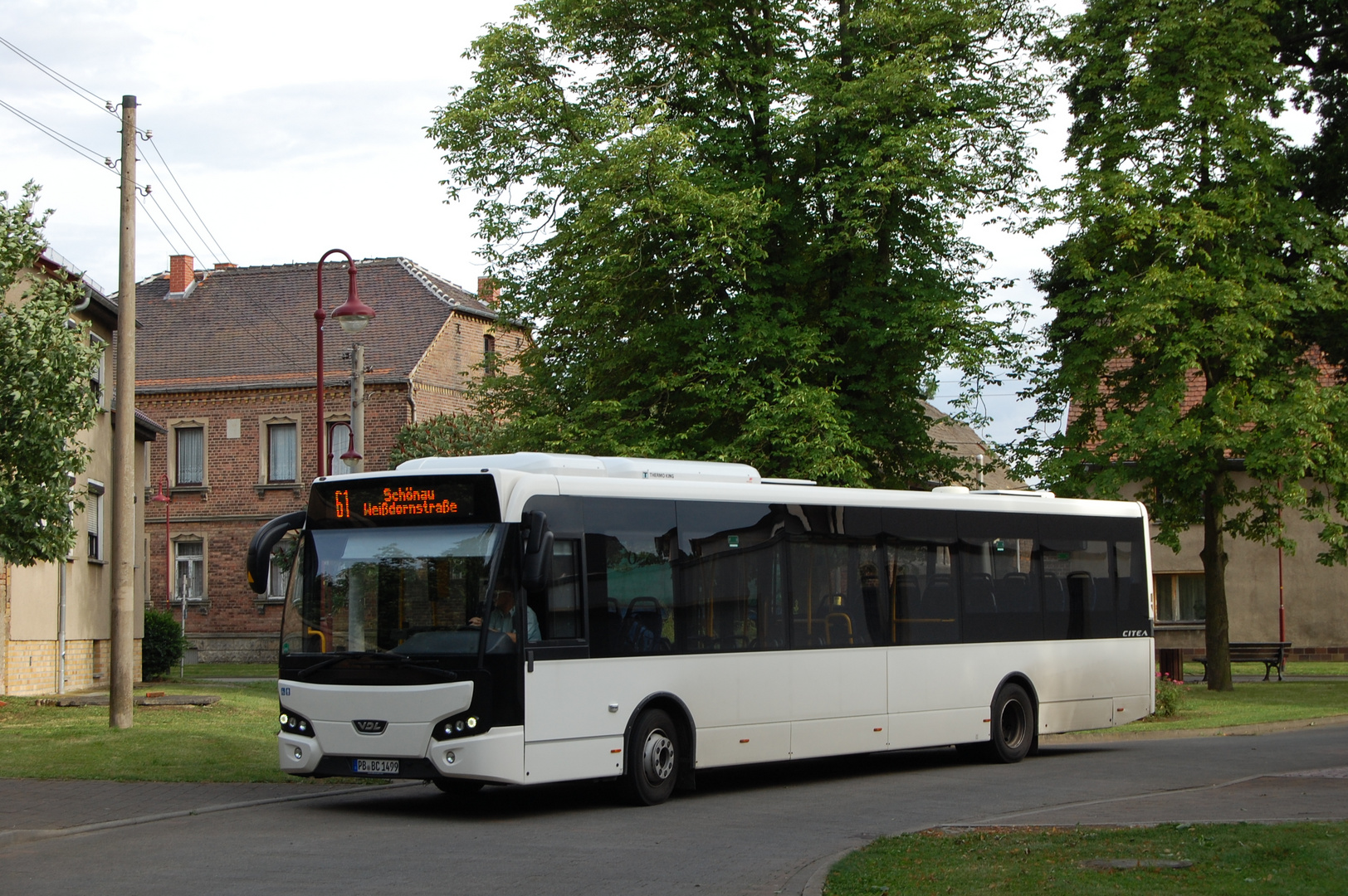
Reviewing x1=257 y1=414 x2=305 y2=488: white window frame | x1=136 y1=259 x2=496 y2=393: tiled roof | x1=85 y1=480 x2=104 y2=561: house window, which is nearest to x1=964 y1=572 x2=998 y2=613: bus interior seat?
x1=85 y1=480 x2=104 y2=561: house window

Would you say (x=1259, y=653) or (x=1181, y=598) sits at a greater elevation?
(x=1181, y=598)

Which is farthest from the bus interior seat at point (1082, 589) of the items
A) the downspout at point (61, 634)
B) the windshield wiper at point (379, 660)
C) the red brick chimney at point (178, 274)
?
the red brick chimney at point (178, 274)

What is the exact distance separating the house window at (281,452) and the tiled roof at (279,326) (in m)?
1.63

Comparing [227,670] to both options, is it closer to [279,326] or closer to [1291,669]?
[279,326]

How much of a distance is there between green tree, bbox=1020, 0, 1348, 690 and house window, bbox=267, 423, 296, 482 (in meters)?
28.6

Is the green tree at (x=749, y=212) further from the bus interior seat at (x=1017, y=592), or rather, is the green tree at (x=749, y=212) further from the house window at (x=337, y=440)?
the house window at (x=337, y=440)

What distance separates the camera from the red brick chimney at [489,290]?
29.5m

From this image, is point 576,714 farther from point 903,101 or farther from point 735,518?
point 903,101

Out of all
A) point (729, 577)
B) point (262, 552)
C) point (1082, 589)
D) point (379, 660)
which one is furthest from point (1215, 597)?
point (262, 552)

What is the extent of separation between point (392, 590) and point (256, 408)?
131 ft

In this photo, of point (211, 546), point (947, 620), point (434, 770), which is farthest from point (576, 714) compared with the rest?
point (211, 546)

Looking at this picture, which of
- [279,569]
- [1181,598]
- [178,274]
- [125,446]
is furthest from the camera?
[178,274]

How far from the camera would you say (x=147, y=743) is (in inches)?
717

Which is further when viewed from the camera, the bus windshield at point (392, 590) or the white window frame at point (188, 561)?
the white window frame at point (188, 561)
